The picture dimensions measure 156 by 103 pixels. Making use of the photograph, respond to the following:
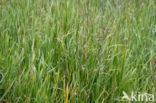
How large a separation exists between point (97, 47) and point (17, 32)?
2.22 ft

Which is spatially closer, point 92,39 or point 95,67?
point 95,67

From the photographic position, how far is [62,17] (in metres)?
2.51

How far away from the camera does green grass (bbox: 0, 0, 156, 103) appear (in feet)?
5.59

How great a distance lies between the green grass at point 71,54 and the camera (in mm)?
1705

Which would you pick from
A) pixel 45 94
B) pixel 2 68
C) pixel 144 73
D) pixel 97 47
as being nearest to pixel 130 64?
pixel 144 73

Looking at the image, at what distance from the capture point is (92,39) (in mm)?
2225

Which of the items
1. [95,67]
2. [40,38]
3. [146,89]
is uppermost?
[40,38]

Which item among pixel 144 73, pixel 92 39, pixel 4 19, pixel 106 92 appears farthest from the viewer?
pixel 4 19

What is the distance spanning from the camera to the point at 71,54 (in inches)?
79.7

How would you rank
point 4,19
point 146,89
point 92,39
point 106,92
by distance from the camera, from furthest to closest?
point 4,19 → point 92,39 → point 146,89 → point 106,92

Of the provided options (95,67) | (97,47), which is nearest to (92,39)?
(97,47)

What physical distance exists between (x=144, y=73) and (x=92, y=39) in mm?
479

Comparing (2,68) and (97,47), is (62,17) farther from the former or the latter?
(2,68)

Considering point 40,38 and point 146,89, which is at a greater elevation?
point 40,38
